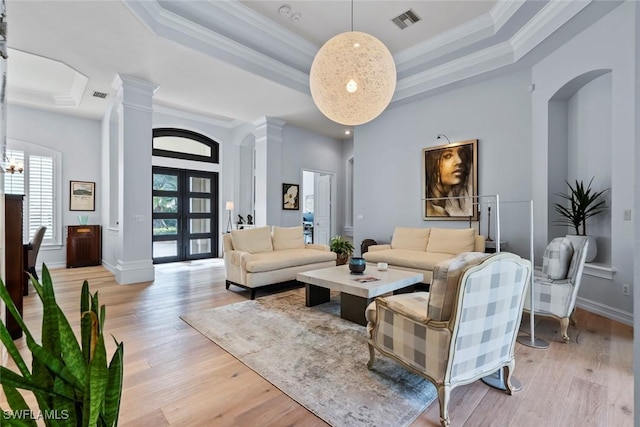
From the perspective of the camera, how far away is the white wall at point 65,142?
6.02 m

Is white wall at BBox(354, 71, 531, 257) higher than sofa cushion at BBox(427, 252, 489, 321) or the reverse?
higher

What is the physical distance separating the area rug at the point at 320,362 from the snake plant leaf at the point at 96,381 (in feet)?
4.25

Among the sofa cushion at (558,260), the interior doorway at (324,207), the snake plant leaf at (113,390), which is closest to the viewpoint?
the snake plant leaf at (113,390)

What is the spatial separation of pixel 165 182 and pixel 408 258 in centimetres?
568

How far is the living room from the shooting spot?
332cm

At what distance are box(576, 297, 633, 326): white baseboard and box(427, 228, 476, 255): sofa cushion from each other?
1377 millimetres

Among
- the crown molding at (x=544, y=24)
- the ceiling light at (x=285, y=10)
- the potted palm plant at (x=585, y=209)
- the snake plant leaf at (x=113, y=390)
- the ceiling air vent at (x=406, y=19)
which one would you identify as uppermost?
the ceiling air vent at (x=406, y=19)

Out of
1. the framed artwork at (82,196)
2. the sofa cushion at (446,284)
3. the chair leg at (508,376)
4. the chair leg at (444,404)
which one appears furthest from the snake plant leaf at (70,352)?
the framed artwork at (82,196)

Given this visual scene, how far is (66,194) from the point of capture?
6.42m

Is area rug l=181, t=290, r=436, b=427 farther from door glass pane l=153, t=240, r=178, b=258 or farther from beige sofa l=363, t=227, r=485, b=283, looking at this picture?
door glass pane l=153, t=240, r=178, b=258

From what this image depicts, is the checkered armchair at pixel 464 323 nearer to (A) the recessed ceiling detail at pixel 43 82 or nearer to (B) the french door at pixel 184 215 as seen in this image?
(A) the recessed ceiling detail at pixel 43 82

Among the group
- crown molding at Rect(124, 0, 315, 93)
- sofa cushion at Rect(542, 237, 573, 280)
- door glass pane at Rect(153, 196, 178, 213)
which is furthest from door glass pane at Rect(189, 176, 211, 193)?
sofa cushion at Rect(542, 237, 573, 280)

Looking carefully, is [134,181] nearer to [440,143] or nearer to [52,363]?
[52,363]

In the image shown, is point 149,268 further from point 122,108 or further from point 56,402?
point 56,402
